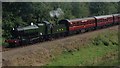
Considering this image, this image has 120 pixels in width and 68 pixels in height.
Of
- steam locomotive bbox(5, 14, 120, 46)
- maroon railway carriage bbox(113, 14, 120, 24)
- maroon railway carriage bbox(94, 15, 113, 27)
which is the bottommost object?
maroon railway carriage bbox(113, 14, 120, 24)

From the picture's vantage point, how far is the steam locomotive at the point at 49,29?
102 ft

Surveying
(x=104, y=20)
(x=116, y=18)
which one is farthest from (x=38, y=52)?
(x=116, y=18)

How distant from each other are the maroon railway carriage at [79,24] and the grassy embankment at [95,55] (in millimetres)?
2947

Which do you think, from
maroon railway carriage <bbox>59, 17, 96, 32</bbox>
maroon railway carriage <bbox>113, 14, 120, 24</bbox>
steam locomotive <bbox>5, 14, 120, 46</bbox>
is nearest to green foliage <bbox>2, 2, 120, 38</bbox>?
maroon railway carriage <bbox>59, 17, 96, 32</bbox>

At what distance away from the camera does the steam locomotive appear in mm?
31125

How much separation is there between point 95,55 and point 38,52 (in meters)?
6.93

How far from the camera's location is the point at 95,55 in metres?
32.2

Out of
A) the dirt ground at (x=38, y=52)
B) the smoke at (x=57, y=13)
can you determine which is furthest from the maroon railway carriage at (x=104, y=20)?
the dirt ground at (x=38, y=52)

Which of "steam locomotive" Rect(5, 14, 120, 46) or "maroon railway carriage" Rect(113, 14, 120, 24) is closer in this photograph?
"steam locomotive" Rect(5, 14, 120, 46)

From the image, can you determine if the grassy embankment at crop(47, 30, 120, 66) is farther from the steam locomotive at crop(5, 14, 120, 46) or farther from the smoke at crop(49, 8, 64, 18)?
the smoke at crop(49, 8, 64, 18)

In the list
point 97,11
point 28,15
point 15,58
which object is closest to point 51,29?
point 28,15

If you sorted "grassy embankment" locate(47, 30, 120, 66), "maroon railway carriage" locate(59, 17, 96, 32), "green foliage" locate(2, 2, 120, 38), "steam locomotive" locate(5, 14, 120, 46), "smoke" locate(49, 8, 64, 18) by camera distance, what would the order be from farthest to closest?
"smoke" locate(49, 8, 64, 18)
"maroon railway carriage" locate(59, 17, 96, 32)
"green foliage" locate(2, 2, 120, 38)
"steam locomotive" locate(5, 14, 120, 46)
"grassy embankment" locate(47, 30, 120, 66)

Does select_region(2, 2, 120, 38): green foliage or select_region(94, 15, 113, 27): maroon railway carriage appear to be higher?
select_region(2, 2, 120, 38): green foliage

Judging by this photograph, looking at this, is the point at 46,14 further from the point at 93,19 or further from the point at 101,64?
the point at 101,64
